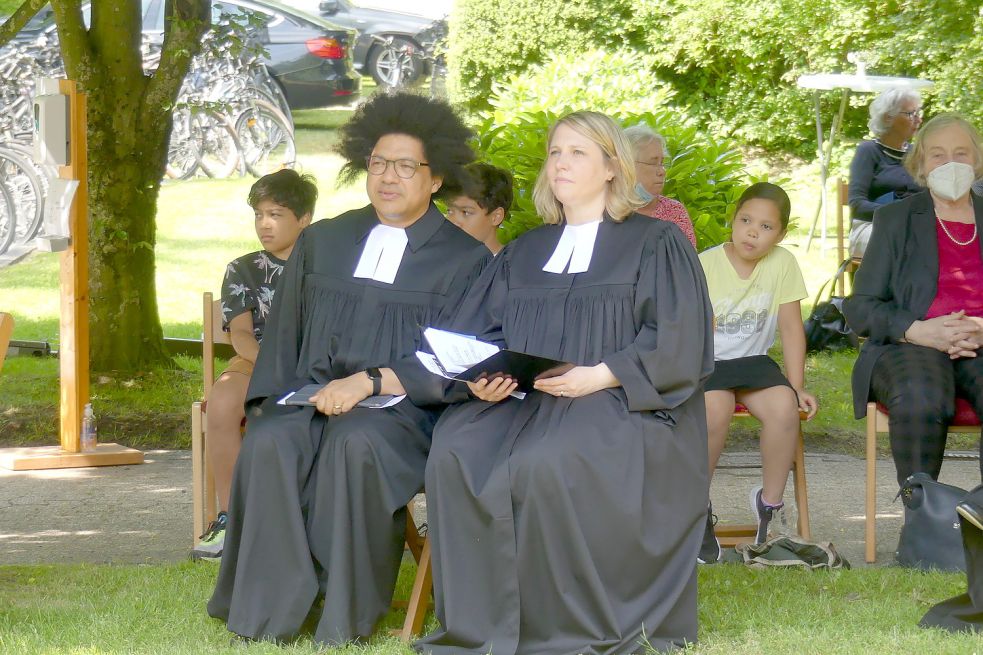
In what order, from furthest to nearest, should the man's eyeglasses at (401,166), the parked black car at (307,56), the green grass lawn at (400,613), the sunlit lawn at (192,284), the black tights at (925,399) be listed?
the parked black car at (307,56)
the sunlit lawn at (192,284)
the black tights at (925,399)
the man's eyeglasses at (401,166)
the green grass lawn at (400,613)

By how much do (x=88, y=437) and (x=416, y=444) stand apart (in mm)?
3407

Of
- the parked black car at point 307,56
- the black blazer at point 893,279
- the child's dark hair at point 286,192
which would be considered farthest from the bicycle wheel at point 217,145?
the black blazer at point 893,279

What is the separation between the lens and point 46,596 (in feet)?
14.5

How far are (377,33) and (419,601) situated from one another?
11305mm

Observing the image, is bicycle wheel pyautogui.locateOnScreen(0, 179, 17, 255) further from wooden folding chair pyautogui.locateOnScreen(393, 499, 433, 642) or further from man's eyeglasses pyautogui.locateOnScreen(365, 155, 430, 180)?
wooden folding chair pyautogui.locateOnScreen(393, 499, 433, 642)

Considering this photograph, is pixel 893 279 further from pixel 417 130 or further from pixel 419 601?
pixel 419 601

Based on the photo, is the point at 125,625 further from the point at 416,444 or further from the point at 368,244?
the point at 368,244

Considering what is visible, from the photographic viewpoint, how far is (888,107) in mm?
7953

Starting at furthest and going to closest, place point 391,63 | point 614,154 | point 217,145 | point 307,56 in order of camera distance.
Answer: point 391,63
point 307,56
point 217,145
point 614,154

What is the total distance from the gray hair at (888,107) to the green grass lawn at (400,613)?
4.10 metres

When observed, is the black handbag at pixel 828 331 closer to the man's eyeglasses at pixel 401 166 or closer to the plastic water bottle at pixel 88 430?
the plastic water bottle at pixel 88 430

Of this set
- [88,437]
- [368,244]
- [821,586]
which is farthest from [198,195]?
[821,586]

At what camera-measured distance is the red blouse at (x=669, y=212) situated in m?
5.55

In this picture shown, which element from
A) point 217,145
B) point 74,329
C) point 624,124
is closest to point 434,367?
point 74,329
